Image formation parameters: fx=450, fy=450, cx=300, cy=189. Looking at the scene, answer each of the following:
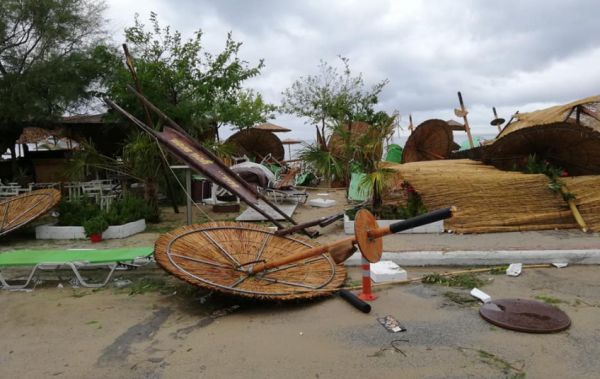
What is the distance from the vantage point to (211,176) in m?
5.91

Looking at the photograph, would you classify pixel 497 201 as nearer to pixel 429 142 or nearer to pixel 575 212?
pixel 575 212

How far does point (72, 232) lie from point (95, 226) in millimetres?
771

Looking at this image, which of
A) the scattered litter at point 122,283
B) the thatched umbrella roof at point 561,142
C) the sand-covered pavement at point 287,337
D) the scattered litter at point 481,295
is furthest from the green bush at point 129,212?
the thatched umbrella roof at point 561,142

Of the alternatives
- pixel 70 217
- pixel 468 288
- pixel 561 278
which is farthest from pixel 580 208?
pixel 70 217

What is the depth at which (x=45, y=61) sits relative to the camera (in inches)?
436

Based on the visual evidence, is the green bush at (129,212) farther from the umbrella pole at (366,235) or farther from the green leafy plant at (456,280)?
the green leafy plant at (456,280)

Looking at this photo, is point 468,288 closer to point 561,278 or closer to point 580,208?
point 561,278

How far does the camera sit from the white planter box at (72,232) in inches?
307

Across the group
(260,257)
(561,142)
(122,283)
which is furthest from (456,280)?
(561,142)

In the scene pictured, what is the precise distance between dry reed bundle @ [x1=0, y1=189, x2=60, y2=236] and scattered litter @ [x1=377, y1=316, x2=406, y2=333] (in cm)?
585

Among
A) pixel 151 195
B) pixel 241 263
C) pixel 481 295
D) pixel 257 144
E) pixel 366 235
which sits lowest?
pixel 481 295

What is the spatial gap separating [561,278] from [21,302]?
616 centimetres

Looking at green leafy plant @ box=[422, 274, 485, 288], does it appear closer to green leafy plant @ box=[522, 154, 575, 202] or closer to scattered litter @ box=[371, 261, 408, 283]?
scattered litter @ box=[371, 261, 408, 283]

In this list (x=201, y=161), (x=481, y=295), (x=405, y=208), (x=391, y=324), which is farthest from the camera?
(x=405, y=208)
